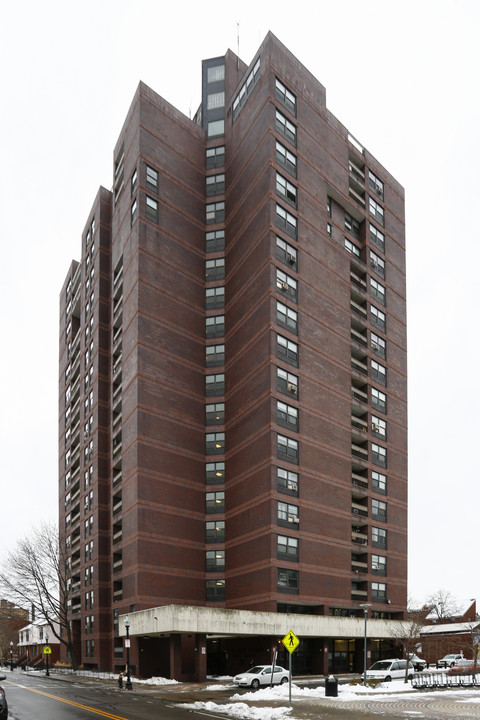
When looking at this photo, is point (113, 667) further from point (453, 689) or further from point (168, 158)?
point (168, 158)

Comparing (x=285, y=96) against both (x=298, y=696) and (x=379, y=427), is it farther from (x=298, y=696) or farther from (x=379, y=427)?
(x=298, y=696)

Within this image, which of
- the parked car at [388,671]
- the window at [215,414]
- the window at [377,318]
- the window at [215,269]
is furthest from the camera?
the window at [377,318]

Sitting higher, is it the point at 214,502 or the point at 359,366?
the point at 359,366

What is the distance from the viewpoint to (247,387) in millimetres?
62875

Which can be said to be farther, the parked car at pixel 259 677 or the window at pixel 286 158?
the window at pixel 286 158

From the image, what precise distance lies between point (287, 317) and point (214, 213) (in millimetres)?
17818

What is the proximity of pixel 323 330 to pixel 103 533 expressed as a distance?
3211 cm

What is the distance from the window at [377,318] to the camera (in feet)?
244

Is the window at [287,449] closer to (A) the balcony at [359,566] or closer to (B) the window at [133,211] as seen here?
(A) the balcony at [359,566]

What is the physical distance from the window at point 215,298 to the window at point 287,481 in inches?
796

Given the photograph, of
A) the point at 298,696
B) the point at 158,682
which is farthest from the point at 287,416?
the point at 298,696

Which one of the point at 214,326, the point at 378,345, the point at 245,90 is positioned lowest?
the point at 378,345

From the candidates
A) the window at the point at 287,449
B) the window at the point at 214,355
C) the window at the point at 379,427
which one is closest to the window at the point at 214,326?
the window at the point at 214,355

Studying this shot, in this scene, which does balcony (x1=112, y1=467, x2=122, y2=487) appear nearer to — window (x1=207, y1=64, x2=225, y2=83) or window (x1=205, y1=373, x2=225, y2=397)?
window (x1=205, y1=373, x2=225, y2=397)
